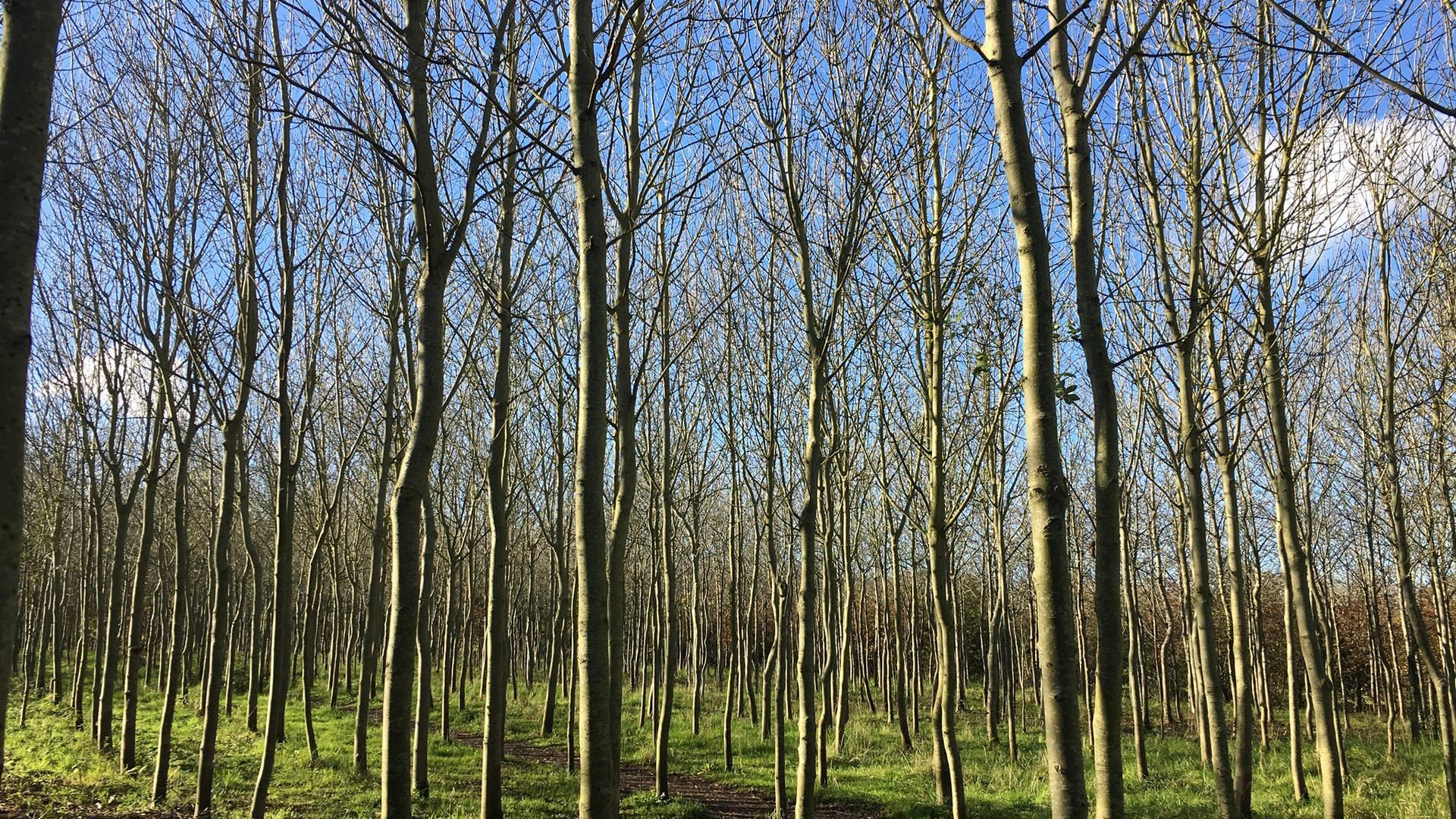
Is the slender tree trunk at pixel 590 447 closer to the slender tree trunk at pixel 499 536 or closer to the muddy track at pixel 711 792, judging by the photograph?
the slender tree trunk at pixel 499 536

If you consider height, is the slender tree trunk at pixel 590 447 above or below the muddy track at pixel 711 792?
above

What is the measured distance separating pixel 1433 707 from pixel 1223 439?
15.4 m

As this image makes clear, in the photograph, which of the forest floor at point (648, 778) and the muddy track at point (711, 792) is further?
the muddy track at point (711, 792)

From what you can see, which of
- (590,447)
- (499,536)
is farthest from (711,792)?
(590,447)

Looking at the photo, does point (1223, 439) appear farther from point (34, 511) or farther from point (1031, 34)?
point (34, 511)

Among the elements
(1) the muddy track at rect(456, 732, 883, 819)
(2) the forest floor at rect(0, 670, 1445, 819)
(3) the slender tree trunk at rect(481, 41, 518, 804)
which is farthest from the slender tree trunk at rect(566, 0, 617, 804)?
(1) the muddy track at rect(456, 732, 883, 819)

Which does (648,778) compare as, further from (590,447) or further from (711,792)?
(590,447)

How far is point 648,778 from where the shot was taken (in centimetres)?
995

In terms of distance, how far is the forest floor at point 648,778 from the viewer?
747 cm

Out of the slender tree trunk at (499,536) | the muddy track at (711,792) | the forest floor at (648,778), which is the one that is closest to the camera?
the slender tree trunk at (499,536)

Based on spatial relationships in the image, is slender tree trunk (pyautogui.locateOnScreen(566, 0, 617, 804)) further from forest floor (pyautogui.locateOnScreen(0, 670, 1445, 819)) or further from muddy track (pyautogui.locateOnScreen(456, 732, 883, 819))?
muddy track (pyautogui.locateOnScreen(456, 732, 883, 819))

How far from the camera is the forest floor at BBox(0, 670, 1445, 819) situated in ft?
24.5

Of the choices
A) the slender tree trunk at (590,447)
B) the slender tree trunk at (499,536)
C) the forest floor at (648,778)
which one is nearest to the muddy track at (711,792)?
the forest floor at (648,778)

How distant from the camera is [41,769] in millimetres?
8875
